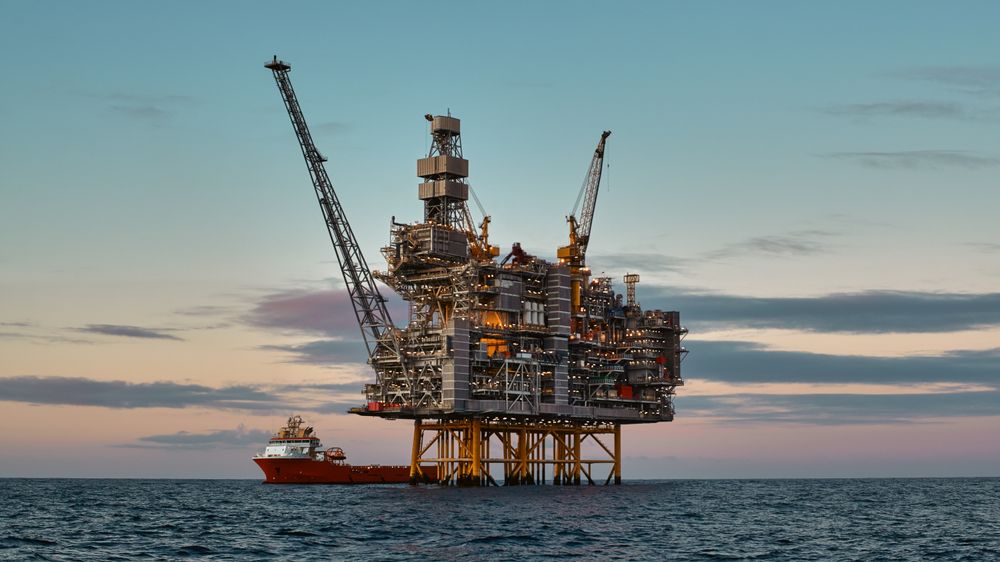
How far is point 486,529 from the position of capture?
85125mm

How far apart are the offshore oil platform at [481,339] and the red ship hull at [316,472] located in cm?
2959

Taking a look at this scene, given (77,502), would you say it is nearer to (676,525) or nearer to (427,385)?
(427,385)

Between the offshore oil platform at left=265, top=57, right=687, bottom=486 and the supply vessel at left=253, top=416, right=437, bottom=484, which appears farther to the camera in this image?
the supply vessel at left=253, top=416, right=437, bottom=484

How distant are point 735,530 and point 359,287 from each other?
59343mm

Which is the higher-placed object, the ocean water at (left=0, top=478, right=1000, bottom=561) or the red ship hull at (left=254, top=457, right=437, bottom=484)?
the red ship hull at (left=254, top=457, right=437, bottom=484)

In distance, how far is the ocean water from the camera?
2867 inches

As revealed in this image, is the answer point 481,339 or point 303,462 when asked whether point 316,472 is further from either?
point 481,339

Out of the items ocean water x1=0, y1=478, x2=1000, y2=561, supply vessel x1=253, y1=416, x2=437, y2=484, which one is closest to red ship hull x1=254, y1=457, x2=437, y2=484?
supply vessel x1=253, y1=416, x2=437, y2=484

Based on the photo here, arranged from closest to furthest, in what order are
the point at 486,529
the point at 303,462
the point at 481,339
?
the point at 486,529
the point at 481,339
the point at 303,462

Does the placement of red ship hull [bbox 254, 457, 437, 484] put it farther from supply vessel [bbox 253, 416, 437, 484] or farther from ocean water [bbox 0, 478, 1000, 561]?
ocean water [bbox 0, 478, 1000, 561]

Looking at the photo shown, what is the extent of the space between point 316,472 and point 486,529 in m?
91.4

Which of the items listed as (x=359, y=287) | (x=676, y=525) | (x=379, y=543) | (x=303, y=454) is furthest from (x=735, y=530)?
(x=303, y=454)

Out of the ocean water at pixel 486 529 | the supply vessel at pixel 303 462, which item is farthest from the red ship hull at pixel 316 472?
the ocean water at pixel 486 529

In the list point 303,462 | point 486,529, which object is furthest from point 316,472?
point 486,529
